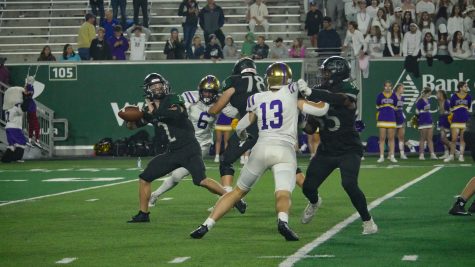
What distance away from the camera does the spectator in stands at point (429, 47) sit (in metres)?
26.8

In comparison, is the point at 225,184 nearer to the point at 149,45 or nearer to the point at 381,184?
the point at 381,184

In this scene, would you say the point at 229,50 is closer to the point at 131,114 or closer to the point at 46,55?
the point at 46,55

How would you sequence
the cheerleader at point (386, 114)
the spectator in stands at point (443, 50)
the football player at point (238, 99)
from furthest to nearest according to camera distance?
the spectator in stands at point (443, 50)
the cheerleader at point (386, 114)
the football player at point (238, 99)

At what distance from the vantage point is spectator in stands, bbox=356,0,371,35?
91.0ft

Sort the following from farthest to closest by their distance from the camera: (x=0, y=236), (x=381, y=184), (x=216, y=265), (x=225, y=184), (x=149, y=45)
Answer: (x=149, y=45), (x=381, y=184), (x=225, y=184), (x=0, y=236), (x=216, y=265)

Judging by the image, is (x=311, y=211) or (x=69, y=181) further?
(x=69, y=181)

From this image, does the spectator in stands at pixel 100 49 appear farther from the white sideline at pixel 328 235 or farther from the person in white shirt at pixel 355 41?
the white sideline at pixel 328 235

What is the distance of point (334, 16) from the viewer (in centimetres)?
2938

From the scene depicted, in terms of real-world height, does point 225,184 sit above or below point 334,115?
below

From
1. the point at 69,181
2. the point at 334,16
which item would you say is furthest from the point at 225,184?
the point at 334,16

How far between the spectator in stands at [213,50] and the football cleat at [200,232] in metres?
16.8

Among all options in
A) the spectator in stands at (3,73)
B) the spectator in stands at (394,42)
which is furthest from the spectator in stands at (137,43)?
the spectator in stands at (394,42)

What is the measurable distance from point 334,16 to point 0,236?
1904 cm

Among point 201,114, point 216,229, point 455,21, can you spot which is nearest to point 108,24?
point 455,21
